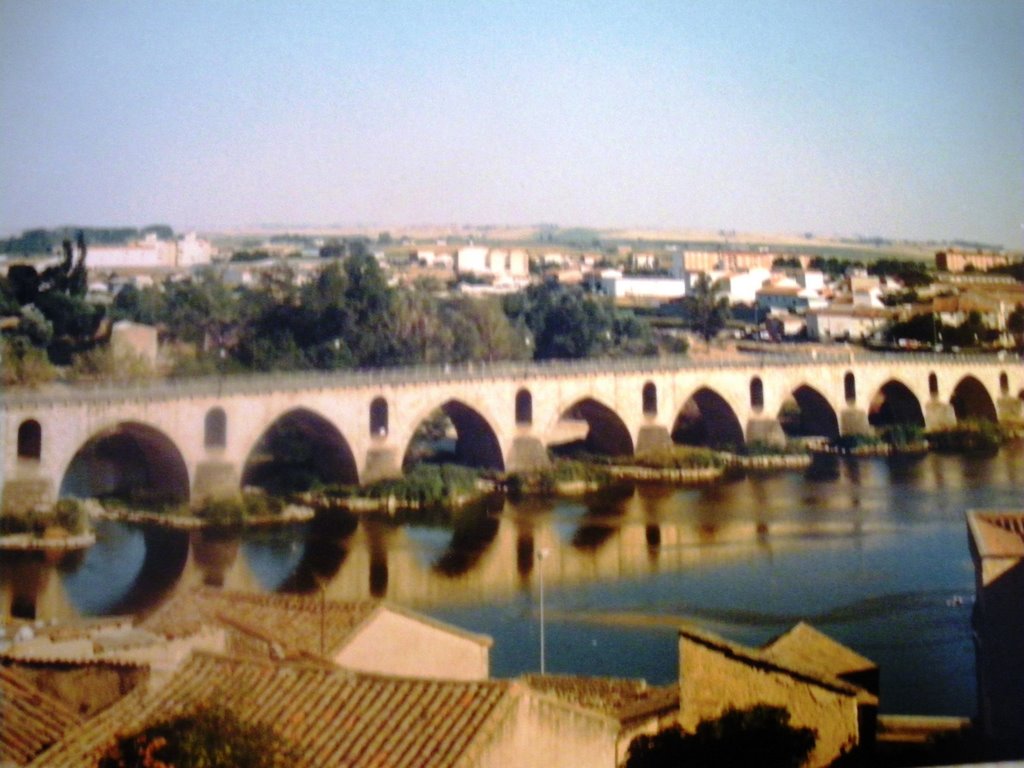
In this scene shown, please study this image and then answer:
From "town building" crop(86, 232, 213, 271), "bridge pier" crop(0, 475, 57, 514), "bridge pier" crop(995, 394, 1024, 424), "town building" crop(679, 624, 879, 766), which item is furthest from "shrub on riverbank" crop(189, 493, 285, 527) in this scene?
"bridge pier" crop(995, 394, 1024, 424)

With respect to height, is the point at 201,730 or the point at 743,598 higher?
the point at 201,730

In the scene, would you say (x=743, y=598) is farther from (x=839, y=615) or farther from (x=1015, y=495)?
(x=1015, y=495)

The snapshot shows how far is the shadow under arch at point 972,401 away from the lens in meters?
6.29

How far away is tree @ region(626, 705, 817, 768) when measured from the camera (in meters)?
3.57

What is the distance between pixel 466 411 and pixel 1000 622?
6.33 m

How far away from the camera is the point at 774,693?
12.0 feet

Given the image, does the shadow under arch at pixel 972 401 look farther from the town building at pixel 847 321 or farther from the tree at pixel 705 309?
the tree at pixel 705 309

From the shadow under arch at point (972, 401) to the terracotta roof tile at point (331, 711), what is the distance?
13.2ft

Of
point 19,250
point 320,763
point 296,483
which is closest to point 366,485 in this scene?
point 296,483

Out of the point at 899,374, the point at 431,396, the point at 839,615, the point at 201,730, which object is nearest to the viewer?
the point at 201,730

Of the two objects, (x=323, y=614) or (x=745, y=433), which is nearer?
(x=323, y=614)

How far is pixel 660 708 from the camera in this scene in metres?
3.72

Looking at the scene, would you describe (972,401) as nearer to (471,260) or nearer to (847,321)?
(847,321)

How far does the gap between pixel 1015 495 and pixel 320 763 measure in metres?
3.93
